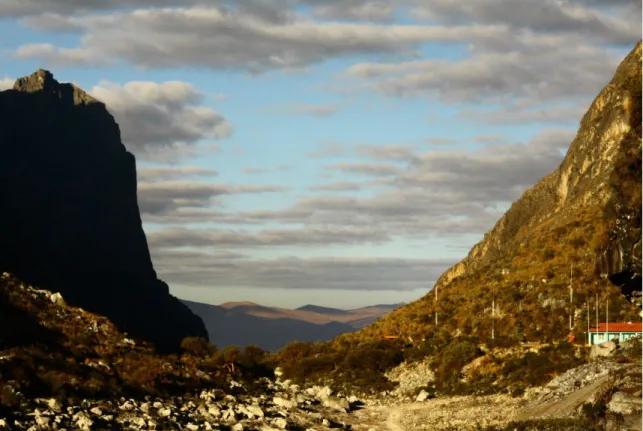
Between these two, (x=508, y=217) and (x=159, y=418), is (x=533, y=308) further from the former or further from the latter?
(x=508, y=217)

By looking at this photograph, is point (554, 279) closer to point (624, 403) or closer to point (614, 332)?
point (614, 332)

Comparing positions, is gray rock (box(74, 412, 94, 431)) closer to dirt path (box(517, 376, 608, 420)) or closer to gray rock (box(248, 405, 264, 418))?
gray rock (box(248, 405, 264, 418))

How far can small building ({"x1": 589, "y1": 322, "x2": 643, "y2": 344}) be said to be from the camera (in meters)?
83.1

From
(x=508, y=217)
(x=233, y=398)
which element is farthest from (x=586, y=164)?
(x=233, y=398)

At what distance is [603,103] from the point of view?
154 m

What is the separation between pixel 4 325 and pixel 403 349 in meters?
43.9

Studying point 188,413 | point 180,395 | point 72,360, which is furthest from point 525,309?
point 72,360

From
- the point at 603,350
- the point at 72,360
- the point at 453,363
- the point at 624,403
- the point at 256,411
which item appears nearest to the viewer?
the point at 624,403

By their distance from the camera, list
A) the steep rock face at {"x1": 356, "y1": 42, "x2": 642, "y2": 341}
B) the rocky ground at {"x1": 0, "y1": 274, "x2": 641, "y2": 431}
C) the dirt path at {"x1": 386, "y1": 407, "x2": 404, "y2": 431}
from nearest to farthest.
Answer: the rocky ground at {"x1": 0, "y1": 274, "x2": 641, "y2": 431}
the dirt path at {"x1": 386, "y1": 407, "x2": 404, "y2": 431}
the steep rock face at {"x1": 356, "y1": 42, "x2": 642, "y2": 341}

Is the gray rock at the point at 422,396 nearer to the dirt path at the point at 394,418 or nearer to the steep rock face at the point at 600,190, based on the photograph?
the dirt path at the point at 394,418

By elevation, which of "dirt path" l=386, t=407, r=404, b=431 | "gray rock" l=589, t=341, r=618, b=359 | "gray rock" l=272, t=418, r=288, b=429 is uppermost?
"gray rock" l=589, t=341, r=618, b=359

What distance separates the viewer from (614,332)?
274ft

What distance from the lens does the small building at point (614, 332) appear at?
3273 inches

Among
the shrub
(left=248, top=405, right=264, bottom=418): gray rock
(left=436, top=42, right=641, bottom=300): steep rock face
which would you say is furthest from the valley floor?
(left=436, top=42, right=641, bottom=300): steep rock face
